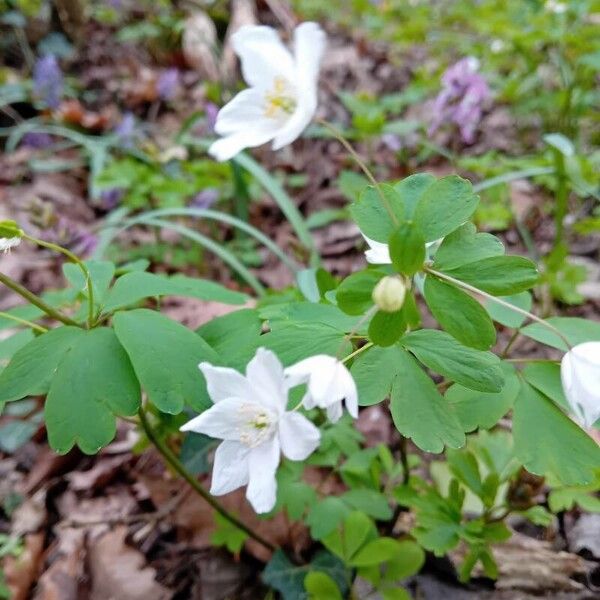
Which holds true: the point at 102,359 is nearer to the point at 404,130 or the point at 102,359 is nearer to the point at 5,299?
the point at 5,299

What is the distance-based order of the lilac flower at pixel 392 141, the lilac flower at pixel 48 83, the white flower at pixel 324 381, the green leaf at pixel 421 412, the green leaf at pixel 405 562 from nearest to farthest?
1. the white flower at pixel 324 381
2. the green leaf at pixel 421 412
3. the green leaf at pixel 405 562
4. the lilac flower at pixel 392 141
5. the lilac flower at pixel 48 83

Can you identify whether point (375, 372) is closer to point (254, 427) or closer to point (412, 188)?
point (254, 427)

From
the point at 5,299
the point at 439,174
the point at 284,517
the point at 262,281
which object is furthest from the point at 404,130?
the point at 5,299

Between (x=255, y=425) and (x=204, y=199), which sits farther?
(x=204, y=199)

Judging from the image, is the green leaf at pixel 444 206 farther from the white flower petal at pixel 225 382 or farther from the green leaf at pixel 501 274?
the white flower petal at pixel 225 382

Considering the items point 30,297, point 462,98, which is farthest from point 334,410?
point 462,98

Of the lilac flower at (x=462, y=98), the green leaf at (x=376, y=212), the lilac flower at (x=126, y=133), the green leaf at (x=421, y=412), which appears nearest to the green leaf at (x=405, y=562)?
the green leaf at (x=421, y=412)
